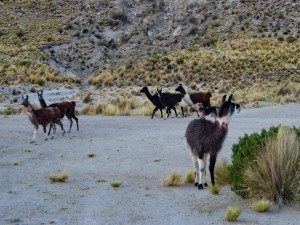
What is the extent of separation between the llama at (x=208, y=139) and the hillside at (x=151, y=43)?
2994 cm

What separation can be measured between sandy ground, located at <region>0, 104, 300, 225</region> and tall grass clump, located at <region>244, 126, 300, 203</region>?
1.03 feet

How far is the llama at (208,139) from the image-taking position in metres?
10.6

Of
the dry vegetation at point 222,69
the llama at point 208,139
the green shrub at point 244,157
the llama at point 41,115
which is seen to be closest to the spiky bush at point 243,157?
the green shrub at point 244,157

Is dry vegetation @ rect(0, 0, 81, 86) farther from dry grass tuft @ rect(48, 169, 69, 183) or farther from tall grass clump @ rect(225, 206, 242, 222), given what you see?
tall grass clump @ rect(225, 206, 242, 222)

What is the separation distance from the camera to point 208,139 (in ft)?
35.4

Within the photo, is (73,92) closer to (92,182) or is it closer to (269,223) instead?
(92,182)

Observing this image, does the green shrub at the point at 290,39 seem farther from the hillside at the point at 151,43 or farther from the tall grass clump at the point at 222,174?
the tall grass clump at the point at 222,174

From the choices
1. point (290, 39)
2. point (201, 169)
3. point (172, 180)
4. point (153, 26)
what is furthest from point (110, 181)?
point (153, 26)

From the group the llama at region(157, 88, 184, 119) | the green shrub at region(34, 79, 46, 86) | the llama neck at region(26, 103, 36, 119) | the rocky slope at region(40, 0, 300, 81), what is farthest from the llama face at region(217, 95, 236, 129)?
the rocky slope at region(40, 0, 300, 81)

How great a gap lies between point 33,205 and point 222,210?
3.36m

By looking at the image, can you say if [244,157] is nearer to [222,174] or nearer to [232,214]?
[222,174]

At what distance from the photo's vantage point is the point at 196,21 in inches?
2798

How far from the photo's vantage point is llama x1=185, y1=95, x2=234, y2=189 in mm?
10648

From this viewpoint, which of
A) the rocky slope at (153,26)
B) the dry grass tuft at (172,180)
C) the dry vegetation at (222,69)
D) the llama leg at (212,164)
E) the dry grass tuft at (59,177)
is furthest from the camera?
the rocky slope at (153,26)
